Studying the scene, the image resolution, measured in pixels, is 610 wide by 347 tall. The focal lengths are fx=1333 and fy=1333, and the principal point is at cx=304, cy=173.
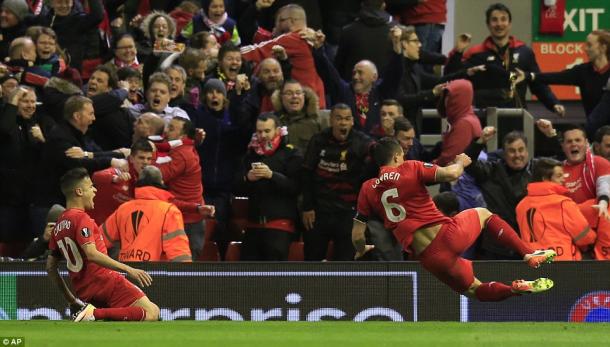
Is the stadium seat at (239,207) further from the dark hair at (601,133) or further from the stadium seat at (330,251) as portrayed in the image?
the dark hair at (601,133)

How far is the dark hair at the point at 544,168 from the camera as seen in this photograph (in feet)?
41.7

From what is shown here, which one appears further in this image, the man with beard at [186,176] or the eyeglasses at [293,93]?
the eyeglasses at [293,93]

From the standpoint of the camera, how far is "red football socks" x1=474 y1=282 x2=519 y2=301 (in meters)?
10.9

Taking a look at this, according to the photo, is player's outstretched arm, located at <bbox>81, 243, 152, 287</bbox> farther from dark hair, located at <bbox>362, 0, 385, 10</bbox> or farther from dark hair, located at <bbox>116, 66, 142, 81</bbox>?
dark hair, located at <bbox>362, 0, 385, 10</bbox>

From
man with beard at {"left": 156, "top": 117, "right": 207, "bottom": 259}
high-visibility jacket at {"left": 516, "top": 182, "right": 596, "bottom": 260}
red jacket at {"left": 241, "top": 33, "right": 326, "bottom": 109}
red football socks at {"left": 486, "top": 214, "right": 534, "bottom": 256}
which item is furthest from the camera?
red jacket at {"left": 241, "top": 33, "right": 326, "bottom": 109}

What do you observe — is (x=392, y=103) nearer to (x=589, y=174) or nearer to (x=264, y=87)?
(x=264, y=87)

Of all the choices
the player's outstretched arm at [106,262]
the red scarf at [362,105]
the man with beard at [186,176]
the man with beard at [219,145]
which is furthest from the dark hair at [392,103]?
the player's outstretched arm at [106,262]

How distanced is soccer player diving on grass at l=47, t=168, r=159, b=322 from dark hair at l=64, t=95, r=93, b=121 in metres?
2.36

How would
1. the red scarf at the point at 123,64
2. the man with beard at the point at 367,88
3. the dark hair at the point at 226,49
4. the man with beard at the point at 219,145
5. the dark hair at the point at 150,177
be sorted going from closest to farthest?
the dark hair at the point at 150,177, the man with beard at the point at 219,145, the man with beard at the point at 367,88, the dark hair at the point at 226,49, the red scarf at the point at 123,64

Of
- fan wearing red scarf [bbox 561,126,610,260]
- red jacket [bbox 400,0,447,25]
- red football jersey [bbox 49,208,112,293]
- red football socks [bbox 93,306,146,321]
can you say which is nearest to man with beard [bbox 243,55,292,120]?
red jacket [bbox 400,0,447,25]

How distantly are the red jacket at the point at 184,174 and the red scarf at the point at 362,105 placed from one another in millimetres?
2019

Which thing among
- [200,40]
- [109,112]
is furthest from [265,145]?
[200,40]

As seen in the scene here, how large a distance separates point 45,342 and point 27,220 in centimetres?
463

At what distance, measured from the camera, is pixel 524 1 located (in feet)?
59.1
